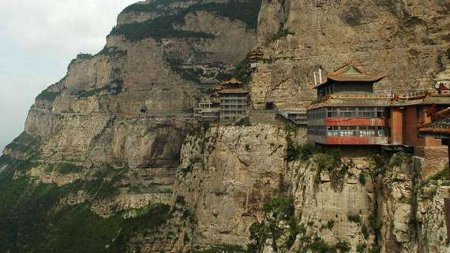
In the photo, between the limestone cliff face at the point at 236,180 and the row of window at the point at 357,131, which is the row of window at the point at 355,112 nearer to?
the row of window at the point at 357,131

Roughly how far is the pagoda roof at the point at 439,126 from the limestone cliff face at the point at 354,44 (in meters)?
19.7

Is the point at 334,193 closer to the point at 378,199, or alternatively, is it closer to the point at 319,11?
the point at 378,199

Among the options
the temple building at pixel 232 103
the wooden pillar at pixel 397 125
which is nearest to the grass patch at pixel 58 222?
the temple building at pixel 232 103

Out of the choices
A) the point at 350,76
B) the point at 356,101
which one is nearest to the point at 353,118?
the point at 356,101

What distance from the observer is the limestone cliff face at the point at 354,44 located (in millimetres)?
59406

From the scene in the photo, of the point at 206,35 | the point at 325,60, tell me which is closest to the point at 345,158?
the point at 325,60

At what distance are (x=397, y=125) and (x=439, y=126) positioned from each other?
258 inches

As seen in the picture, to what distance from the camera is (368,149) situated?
4684 centimetres

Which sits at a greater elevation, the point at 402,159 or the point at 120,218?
the point at 402,159

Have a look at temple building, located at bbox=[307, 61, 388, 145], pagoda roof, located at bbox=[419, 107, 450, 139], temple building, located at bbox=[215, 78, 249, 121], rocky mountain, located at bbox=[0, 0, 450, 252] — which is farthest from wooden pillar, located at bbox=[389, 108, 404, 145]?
temple building, located at bbox=[215, 78, 249, 121]

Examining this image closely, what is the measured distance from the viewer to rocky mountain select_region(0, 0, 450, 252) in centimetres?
4522

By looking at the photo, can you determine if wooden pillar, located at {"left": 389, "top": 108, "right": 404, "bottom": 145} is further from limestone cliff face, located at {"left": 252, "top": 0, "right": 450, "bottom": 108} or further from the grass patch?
the grass patch

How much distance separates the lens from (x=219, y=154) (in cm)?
6688

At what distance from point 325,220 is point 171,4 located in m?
96.7
